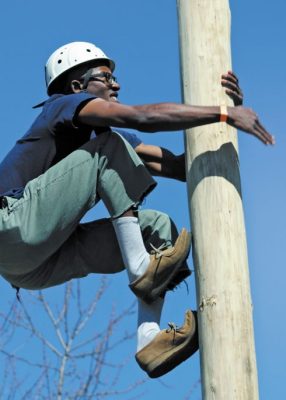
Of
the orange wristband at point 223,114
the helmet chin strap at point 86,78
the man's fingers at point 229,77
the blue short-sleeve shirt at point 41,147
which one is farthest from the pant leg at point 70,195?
the helmet chin strap at point 86,78

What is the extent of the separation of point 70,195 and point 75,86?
1.17 m

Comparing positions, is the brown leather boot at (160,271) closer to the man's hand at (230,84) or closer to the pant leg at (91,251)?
the pant leg at (91,251)

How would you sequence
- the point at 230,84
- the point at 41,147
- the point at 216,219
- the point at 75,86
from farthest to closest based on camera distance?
the point at 75,86, the point at 41,147, the point at 230,84, the point at 216,219

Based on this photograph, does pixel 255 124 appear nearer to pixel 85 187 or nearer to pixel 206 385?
pixel 85 187

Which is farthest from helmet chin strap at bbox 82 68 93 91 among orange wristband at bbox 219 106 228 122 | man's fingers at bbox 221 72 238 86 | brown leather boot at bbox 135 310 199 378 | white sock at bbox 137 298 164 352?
brown leather boot at bbox 135 310 199 378

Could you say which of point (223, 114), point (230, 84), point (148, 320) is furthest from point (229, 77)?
point (148, 320)

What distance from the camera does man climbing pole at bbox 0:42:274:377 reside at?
6.41 metres

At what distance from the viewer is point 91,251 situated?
6949 mm

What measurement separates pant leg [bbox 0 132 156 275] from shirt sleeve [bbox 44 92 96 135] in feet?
0.75

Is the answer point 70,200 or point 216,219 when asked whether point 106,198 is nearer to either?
point 70,200

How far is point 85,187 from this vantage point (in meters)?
6.45

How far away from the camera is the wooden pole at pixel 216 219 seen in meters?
5.95

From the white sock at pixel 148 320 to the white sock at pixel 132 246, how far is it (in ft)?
0.66

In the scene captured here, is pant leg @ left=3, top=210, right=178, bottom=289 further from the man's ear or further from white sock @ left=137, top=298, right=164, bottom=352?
the man's ear
